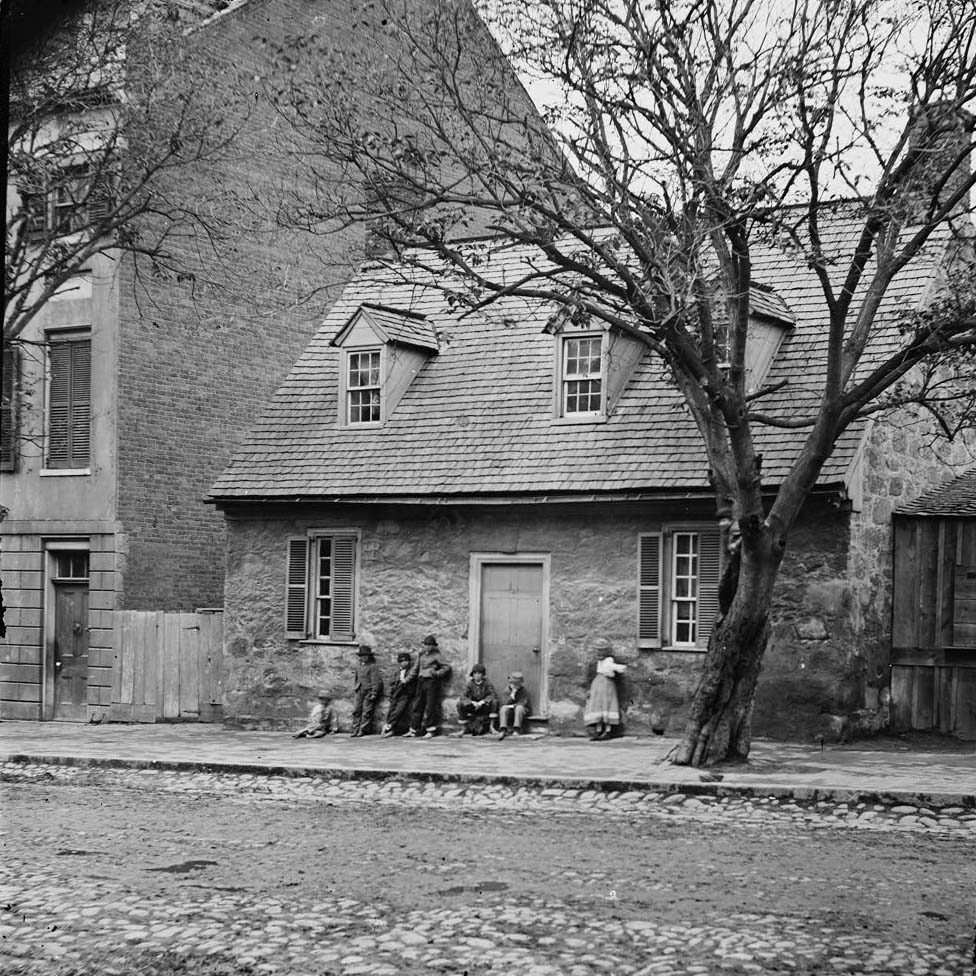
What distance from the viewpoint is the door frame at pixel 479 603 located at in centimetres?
1983

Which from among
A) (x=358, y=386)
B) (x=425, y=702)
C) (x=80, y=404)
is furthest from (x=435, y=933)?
(x=80, y=404)

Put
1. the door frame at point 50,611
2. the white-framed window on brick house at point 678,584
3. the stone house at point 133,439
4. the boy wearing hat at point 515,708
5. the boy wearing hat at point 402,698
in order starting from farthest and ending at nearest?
the door frame at point 50,611
the stone house at point 133,439
the boy wearing hat at point 402,698
the boy wearing hat at point 515,708
the white-framed window on brick house at point 678,584

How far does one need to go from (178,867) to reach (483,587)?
11470 millimetres

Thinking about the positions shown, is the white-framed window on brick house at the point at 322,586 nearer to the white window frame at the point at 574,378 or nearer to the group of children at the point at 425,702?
the group of children at the point at 425,702

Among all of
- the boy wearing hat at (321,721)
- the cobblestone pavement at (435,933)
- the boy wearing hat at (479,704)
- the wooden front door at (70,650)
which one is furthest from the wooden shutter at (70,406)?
the cobblestone pavement at (435,933)

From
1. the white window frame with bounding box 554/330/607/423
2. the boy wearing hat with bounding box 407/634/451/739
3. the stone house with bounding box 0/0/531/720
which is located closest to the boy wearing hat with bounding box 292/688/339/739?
the boy wearing hat with bounding box 407/634/451/739

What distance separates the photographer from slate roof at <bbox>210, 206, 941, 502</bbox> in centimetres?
1903

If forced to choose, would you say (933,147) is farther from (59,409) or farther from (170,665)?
(59,409)

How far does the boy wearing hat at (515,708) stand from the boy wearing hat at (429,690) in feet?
3.20

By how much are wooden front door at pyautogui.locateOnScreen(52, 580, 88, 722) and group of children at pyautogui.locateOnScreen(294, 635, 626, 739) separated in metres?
5.05

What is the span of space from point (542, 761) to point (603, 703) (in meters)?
2.82

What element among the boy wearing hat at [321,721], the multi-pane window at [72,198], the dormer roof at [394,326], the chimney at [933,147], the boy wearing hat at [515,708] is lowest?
the boy wearing hat at [321,721]

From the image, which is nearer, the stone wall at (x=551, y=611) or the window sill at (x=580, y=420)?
the stone wall at (x=551, y=611)

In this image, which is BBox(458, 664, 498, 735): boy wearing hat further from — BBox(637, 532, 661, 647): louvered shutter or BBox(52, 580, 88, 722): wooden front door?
BBox(52, 580, 88, 722): wooden front door
